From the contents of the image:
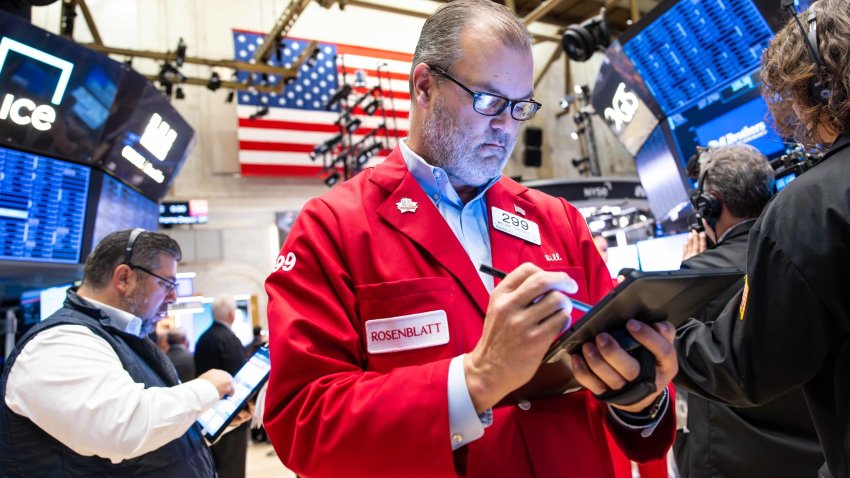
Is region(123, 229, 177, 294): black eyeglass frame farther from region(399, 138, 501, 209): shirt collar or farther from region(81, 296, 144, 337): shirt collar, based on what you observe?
region(399, 138, 501, 209): shirt collar

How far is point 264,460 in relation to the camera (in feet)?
25.8

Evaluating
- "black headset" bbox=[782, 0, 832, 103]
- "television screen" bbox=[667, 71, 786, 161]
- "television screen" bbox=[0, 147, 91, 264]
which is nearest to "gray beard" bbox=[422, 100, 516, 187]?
"black headset" bbox=[782, 0, 832, 103]

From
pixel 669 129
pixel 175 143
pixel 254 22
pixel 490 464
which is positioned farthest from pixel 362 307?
pixel 254 22

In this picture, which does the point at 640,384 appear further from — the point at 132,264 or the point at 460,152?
the point at 132,264

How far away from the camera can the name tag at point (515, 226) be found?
4.83ft

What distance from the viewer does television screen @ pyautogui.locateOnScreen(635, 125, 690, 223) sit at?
4.68m

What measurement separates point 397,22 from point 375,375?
39.8 ft

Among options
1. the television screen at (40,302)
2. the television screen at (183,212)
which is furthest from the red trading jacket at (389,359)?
the television screen at (183,212)

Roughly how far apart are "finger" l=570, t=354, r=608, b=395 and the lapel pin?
1.69ft

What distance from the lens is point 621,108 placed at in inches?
208

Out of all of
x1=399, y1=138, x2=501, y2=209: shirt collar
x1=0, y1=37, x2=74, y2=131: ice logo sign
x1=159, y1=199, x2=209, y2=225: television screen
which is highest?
x1=0, y1=37, x2=74, y2=131: ice logo sign

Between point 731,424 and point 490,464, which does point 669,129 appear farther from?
point 490,464

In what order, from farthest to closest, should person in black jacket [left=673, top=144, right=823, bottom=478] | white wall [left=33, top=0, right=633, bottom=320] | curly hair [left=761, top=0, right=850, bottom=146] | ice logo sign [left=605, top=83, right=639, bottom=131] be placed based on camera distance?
white wall [left=33, top=0, right=633, bottom=320] < ice logo sign [left=605, top=83, right=639, bottom=131] < person in black jacket [left=673, top=144, right=823, bottom=478] < curly hair [left=761, top=0, right=850, bottom=146]

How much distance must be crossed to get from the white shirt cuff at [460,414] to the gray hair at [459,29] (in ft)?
2.67
